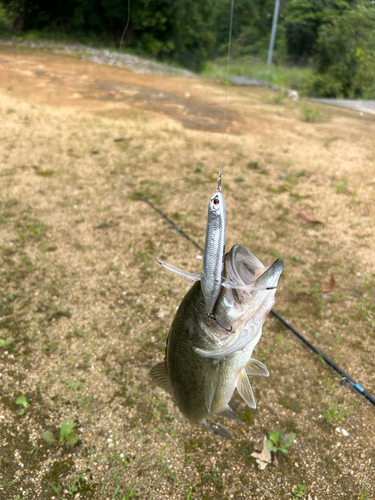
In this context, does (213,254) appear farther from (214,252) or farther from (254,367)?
(254,367)

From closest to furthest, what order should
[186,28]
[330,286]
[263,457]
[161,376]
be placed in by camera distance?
[161,376], [263,457], [330,286], [186,28]

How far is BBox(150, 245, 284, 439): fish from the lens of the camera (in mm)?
1265

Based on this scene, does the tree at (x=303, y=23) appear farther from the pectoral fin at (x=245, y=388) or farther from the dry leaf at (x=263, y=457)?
the pectoral fin at (x=245, y=388)

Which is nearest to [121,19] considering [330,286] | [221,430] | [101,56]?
[101,56]

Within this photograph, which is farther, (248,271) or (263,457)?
(263,457)

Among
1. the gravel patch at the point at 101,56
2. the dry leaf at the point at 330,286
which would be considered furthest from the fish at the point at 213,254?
the gravel patch at the point at 101,56

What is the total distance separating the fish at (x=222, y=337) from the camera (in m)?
1.26

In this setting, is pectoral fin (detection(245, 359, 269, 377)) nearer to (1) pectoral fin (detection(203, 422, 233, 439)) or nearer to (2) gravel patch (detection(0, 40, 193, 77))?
(1) pectoral fin (detection(203, 422, 233, 439))

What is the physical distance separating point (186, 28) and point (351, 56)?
33.1 ft

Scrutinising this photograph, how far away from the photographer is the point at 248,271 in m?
1.30

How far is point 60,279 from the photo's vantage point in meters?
3.46

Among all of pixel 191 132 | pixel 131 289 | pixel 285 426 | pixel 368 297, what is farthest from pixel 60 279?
pixel 191 132

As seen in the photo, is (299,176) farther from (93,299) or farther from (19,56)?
(19,56)

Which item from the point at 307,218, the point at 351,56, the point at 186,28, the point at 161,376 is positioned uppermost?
the point at 186,28
